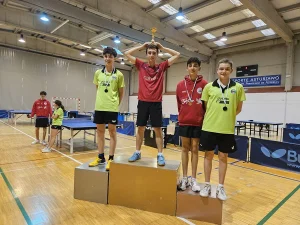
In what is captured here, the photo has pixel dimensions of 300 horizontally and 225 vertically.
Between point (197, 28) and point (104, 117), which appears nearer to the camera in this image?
point (104, 117)

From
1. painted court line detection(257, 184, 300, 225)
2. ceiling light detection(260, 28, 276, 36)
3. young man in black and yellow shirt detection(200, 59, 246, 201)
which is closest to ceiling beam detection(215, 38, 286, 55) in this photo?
ceiling light detection(260, 28, 276, 36)

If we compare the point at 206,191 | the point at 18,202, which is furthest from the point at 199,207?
the point at 18,202

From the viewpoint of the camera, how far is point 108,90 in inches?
111

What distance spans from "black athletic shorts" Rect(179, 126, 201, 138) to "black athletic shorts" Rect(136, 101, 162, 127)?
12.4 inches

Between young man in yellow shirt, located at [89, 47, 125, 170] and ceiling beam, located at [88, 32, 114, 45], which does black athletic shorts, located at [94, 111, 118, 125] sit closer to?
young man in yellow shirt, located at [89, 47, 125, 170]

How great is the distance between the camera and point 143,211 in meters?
2.52

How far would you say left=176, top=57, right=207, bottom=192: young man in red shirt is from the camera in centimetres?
247

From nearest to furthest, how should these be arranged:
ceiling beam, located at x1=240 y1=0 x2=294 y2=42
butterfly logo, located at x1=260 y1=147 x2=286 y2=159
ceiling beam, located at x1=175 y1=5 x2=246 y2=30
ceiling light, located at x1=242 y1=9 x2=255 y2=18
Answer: butterfly logo, located at x1=260 y1=147 x2=286 y2=159
ceiling beam, located at x1=240 y1=0 x2=294 y2=42
ceiling beam, located at x1=175 y1=5 x2=246 y2=30
ceiling light, located at x1=242 y1=9 x2=255 y2=18

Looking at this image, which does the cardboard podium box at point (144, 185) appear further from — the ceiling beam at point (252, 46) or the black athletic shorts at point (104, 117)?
the ceiling beam at point (252, 46)

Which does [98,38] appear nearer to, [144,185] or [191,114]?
[191,114]

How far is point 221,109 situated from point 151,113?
86 centimetres

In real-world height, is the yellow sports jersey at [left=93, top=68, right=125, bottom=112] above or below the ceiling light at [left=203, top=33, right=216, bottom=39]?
below

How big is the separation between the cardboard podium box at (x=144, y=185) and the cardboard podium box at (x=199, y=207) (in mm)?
94

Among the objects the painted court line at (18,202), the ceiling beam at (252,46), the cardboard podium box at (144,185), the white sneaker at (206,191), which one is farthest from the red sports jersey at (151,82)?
the ceiling beam at (252,46)
